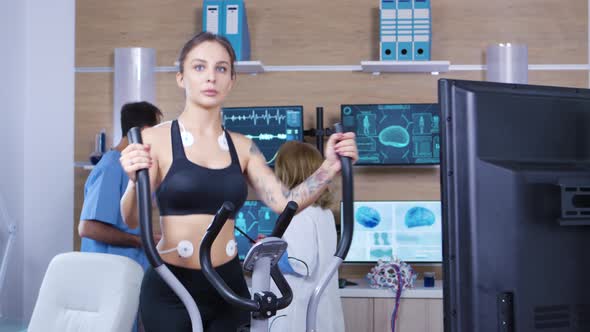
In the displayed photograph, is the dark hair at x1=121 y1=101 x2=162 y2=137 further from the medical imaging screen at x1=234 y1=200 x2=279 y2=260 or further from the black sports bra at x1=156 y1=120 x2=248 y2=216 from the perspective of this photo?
the black sports bra at x1=156 y1=120 x2=248 y2=216

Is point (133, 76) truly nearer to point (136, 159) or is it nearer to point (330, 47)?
point (330, 47)

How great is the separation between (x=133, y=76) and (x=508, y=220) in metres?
2.92

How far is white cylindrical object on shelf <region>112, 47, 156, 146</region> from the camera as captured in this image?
345 centimetres

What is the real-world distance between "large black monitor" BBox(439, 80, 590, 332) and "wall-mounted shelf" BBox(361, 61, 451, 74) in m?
2.56

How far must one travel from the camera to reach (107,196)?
7.73 ft

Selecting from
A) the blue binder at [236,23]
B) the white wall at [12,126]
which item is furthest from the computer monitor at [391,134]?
the white wall at [12,126]

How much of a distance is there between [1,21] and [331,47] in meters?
1.73

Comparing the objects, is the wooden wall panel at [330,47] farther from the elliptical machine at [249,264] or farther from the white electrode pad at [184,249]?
the elliptical machine at [249,264]

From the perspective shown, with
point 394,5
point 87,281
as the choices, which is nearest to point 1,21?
point 394,5

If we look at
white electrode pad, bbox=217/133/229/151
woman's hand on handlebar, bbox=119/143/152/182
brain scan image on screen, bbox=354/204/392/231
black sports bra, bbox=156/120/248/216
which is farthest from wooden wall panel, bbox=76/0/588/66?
woman's hand on handlebar, bbox=119/143/152/182

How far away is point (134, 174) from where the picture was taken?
131cm

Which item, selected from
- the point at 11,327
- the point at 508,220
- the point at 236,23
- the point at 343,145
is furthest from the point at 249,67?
the point at 508,220

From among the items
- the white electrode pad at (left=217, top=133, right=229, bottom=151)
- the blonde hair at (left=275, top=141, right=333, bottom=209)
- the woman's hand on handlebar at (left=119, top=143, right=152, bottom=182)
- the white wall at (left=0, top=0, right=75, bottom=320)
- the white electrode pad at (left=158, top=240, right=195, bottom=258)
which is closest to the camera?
the woman's hand on handlebar at (left=119, top=143, right=152, bottom=182)

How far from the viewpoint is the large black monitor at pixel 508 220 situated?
0.82 meters
